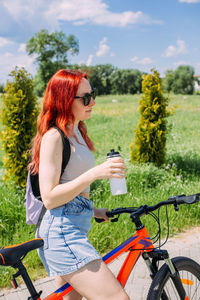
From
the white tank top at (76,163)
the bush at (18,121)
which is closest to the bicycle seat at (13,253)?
the white tank top at (76,163)

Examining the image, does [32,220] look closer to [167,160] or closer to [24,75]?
[24,75]

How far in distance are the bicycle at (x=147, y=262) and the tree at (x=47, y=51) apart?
62.1 metres

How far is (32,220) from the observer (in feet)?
6.40

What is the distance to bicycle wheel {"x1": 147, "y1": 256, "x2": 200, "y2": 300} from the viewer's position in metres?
1.88

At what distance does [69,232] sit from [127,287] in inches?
77.0

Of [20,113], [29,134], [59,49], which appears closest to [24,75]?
[20,113]

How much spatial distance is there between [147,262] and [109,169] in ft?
2.44

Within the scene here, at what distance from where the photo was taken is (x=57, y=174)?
1.70m

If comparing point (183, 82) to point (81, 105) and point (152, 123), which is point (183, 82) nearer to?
point (152, 123)

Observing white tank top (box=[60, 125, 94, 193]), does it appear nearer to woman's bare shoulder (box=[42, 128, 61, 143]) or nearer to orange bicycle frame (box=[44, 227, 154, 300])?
woman's bare shoulder (box=[42, 128, 61, 143])

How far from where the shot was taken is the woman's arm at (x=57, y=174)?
1.67 metres

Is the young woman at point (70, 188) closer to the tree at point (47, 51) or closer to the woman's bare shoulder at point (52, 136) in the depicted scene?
the woman's bare shoulder at point (52, 136)

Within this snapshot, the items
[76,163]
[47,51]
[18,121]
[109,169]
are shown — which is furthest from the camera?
[47,51]

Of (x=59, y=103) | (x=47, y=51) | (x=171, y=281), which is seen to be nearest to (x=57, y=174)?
(x=59, y=103)
